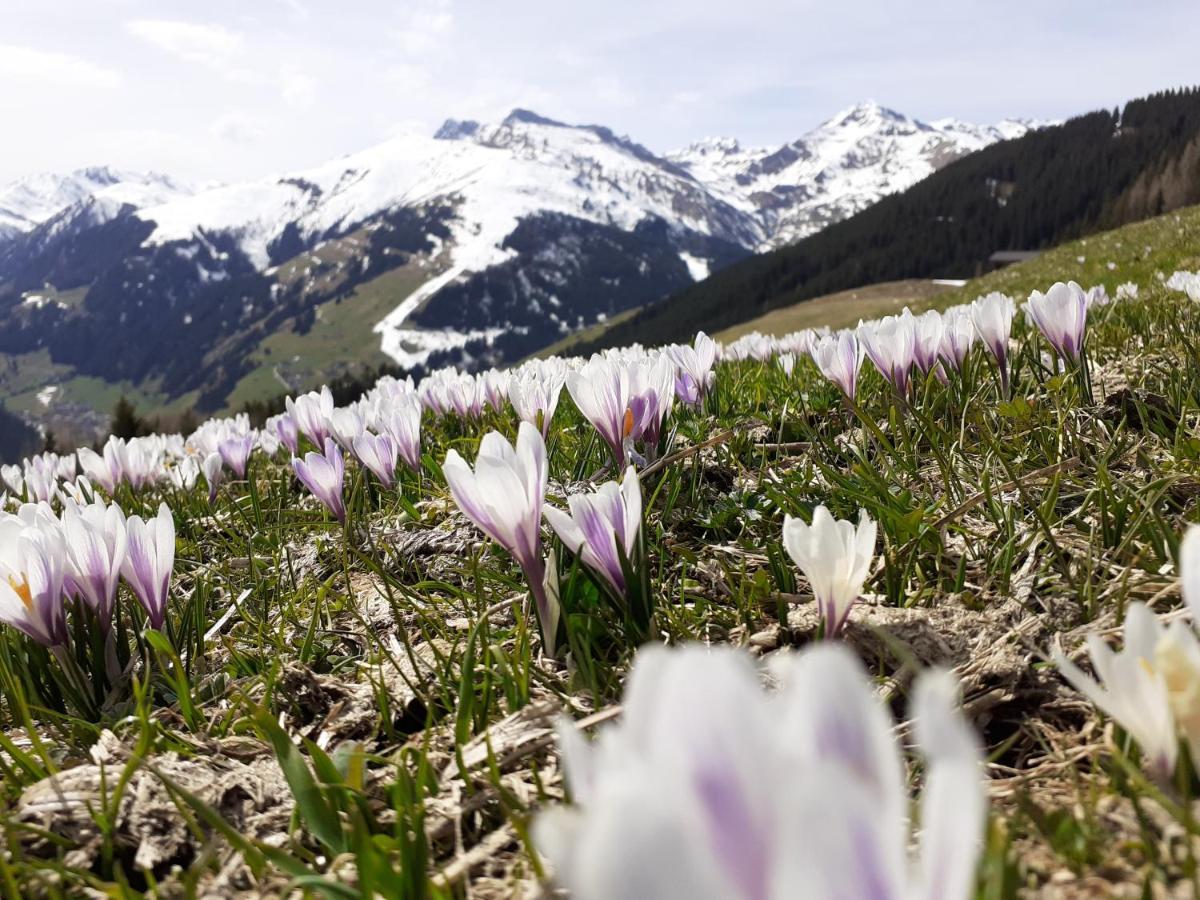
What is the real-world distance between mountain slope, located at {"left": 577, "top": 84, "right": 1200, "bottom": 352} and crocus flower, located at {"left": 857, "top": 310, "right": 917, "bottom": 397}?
298 feet

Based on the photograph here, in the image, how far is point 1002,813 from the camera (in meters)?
1.18

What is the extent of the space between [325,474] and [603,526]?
1.40 metres

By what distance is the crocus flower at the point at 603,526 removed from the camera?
1.68 metres

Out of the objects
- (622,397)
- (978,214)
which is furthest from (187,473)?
(978,214)

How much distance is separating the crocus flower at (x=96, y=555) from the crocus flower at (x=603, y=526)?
1117 millimetres

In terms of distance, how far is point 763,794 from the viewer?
0.57m

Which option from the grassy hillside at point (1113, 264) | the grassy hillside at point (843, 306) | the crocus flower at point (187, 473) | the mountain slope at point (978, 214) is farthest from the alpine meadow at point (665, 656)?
the mountain slope at point (978, 214)

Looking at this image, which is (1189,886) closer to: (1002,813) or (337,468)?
(1002,813)

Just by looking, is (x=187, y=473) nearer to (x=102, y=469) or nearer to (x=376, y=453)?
(x=102, y=469)

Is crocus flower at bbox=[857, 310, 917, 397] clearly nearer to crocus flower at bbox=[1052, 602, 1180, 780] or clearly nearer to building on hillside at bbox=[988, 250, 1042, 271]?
crocus flower at bbox=[1052, 602, 1180, 780]

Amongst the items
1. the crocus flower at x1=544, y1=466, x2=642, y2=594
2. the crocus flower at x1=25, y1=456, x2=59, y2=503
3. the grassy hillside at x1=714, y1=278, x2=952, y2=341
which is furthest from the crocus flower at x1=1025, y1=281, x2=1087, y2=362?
the grassy hillside at x1=714, y1=278, x2=952, y2=341

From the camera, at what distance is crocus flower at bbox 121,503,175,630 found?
6.57ft

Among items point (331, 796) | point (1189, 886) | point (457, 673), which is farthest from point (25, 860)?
point (1189, 886)

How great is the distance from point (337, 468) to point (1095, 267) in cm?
1648
